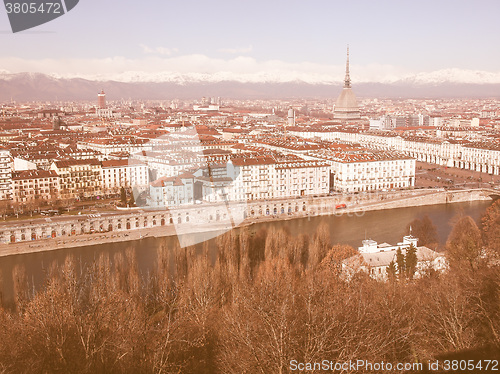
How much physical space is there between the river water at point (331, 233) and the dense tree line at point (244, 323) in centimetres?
157

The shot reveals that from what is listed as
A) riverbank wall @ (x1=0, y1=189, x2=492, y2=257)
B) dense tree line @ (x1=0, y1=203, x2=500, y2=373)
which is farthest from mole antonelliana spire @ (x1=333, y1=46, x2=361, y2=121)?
dense tree line @ (x1=0, y1=203, x2=500, y2=373)

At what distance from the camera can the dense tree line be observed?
3547mm

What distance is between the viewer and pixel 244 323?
155 inches

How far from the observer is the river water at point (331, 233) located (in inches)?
291

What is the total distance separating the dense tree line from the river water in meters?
1.57

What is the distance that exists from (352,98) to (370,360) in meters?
28.5

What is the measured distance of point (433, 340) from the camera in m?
4.04

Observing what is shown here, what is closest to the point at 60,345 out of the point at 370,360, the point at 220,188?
the point at 370,360
